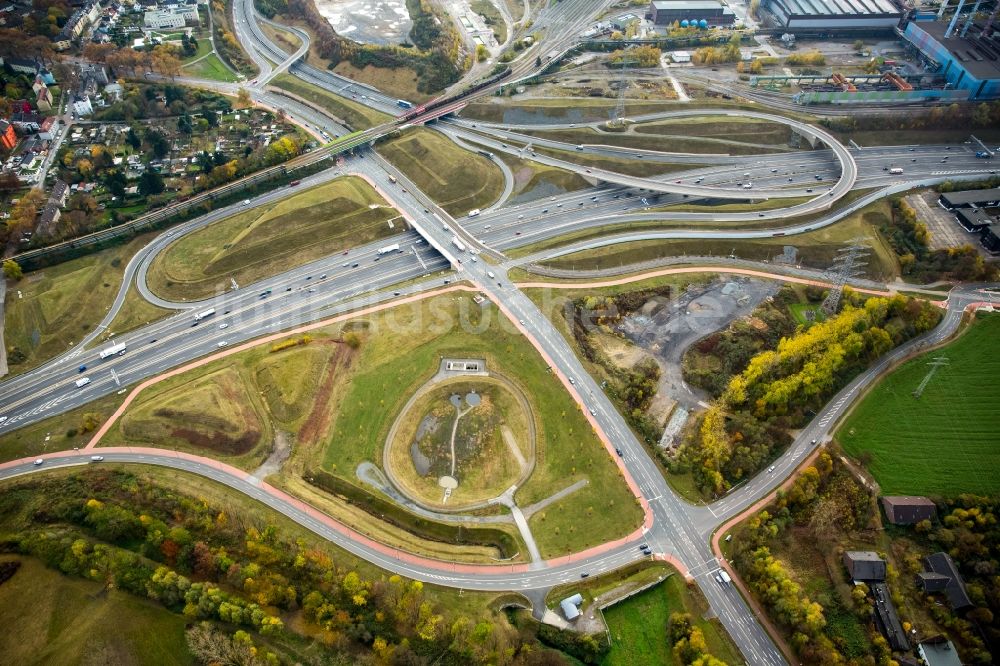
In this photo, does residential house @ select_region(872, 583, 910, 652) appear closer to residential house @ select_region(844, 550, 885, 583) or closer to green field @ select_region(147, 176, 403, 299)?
residential house @ select_region(844, 550, 885, 583)

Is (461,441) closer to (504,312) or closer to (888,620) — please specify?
(504,312)

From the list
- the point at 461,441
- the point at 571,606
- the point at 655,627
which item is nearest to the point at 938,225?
the point at 655,627

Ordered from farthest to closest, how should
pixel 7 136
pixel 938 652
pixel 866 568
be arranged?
pixel 7 136 < pixel 866 568 < pixel 938 652

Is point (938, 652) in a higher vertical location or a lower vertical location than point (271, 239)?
lower

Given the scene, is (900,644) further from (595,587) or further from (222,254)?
(222,254)

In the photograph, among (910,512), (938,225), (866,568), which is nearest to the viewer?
(866,568)

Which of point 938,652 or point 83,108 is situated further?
point 83,108
